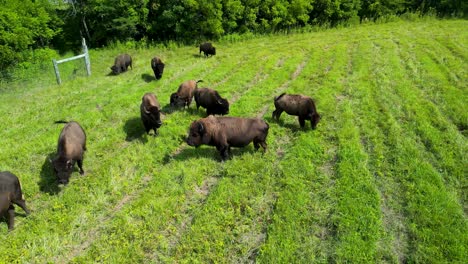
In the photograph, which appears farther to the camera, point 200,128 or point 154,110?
point 154,110

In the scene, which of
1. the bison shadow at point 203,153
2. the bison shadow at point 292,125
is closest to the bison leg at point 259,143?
the bison shadow at point 203,153

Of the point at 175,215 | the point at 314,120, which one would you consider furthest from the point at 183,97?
the point at 175,215

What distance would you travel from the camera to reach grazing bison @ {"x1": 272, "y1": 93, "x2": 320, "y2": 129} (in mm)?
10180

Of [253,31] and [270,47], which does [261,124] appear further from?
[253,31]

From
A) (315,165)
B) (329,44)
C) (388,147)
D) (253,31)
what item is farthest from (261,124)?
(253,31)

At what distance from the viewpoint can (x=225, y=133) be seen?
8.78 meters

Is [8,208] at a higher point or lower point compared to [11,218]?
higher

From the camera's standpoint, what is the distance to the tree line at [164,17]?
93.8 feet

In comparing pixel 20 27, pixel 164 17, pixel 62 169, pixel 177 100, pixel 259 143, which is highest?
pixel 164 17

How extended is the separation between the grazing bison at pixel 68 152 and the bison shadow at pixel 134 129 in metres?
1.81

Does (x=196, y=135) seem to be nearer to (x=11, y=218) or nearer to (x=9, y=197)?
(x=9, y=197)

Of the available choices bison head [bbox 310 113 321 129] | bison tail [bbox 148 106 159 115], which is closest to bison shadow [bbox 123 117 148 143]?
bison tail [bbox 148 106 159 115]

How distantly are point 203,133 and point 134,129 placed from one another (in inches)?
144

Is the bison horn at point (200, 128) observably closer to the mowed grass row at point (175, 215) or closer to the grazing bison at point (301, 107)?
the mowed grass row at point (175, 215)
